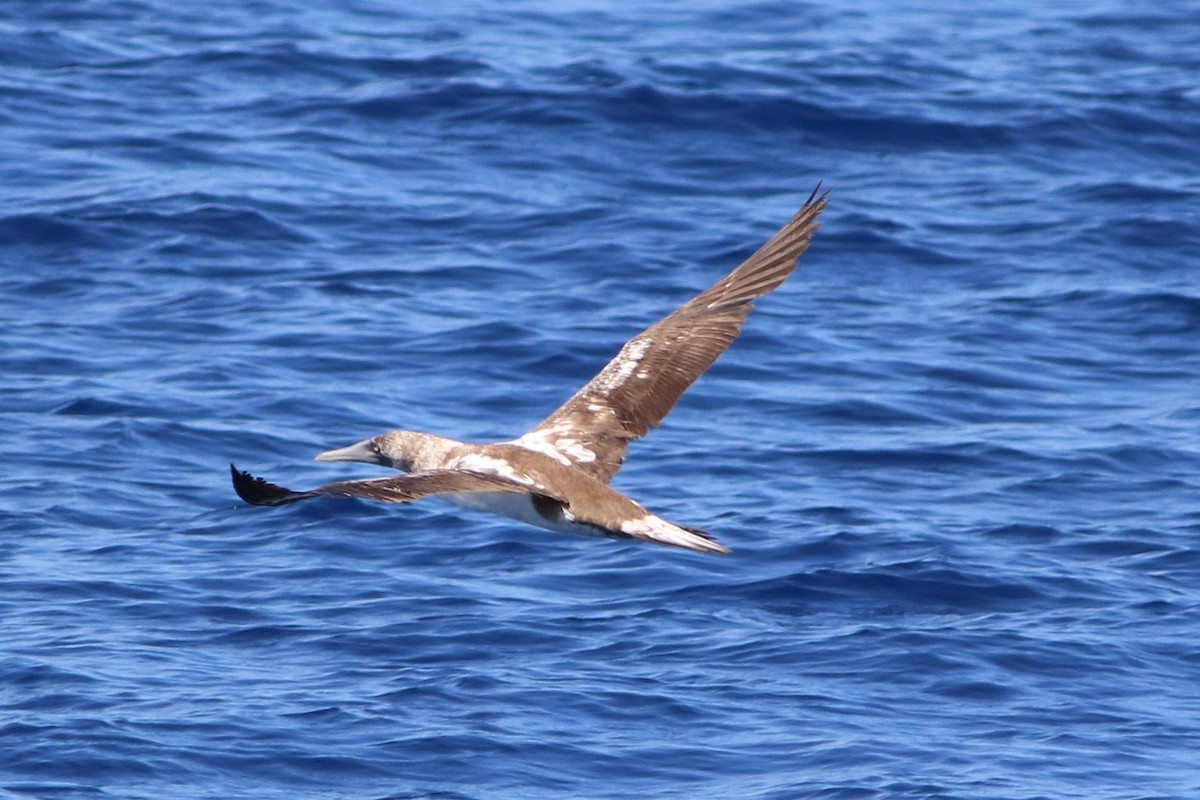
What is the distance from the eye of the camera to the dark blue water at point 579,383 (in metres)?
9.45

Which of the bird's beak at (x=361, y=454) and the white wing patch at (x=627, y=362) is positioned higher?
the white wing patch at (x=627, y=362)

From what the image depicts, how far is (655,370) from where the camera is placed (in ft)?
34.6

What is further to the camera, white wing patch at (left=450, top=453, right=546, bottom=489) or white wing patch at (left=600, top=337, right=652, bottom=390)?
white wing patch at (left=600, top=337, right=652, bottom=390)

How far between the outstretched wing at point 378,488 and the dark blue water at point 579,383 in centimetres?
147

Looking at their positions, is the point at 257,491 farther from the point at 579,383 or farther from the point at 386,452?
the point at 579,383

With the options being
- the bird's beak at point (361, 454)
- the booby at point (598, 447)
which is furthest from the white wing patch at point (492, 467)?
the bird's beak at point (361, 454)

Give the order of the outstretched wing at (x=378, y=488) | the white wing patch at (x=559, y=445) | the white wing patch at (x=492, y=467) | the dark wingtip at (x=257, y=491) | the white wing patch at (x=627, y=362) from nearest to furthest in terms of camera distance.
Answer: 1. the outstretched wing at (x=378, y=488)
2. the dark wingtip at (x=257, y=491)
3. the white wing patch at (x=492, y=467)
4. the white wing patch at (x=559, y=445)
5. the white wing patch at (x=627, y=362)

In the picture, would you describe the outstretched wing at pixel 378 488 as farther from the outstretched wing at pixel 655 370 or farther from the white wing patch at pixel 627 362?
the white wing patch at pixel 627 362

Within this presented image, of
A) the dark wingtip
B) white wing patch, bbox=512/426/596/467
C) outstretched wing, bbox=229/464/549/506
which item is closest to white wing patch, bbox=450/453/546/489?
white wing patch, bbox=512/426/596/467

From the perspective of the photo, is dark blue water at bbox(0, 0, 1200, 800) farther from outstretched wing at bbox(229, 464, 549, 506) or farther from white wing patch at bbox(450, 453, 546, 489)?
outstretched wing at bbox(229, 464, 549, 506)

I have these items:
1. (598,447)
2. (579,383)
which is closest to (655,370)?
(598,447)

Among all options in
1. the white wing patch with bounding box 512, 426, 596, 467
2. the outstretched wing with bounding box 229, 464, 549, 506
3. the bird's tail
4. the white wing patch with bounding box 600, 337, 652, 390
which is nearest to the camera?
the outstretched wing with bounding box 229, 464, 549, 506

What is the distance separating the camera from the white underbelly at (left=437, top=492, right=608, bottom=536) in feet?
30.4

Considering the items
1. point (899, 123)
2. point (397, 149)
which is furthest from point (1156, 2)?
point (397, 149)
